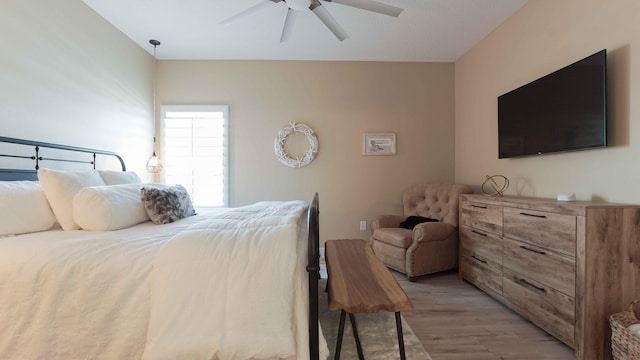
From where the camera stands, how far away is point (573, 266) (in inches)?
67.5

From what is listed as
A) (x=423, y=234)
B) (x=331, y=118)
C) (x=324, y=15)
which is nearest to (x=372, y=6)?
(x=324, y=15)

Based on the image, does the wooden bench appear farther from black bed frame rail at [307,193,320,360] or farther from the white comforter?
the white comforter

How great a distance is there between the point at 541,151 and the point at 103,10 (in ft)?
14.3

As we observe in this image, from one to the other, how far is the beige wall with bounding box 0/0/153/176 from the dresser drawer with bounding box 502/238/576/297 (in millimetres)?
3903

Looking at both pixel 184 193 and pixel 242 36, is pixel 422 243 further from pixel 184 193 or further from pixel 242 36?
pixel 242 36

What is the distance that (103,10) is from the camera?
109 inches

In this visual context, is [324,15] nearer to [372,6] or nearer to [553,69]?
[372,6]

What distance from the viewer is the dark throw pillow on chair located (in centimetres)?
344

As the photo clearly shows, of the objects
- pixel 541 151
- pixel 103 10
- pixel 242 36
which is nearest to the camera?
pixel 541 151

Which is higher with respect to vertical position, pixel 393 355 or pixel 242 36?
pixel 242 36

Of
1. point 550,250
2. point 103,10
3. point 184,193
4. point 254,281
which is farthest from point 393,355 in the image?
point 103,10

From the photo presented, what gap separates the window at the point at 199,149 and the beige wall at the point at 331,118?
0.45ft

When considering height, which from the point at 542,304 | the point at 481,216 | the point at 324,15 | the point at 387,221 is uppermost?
the point at 324,15

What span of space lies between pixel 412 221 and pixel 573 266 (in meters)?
1.80
